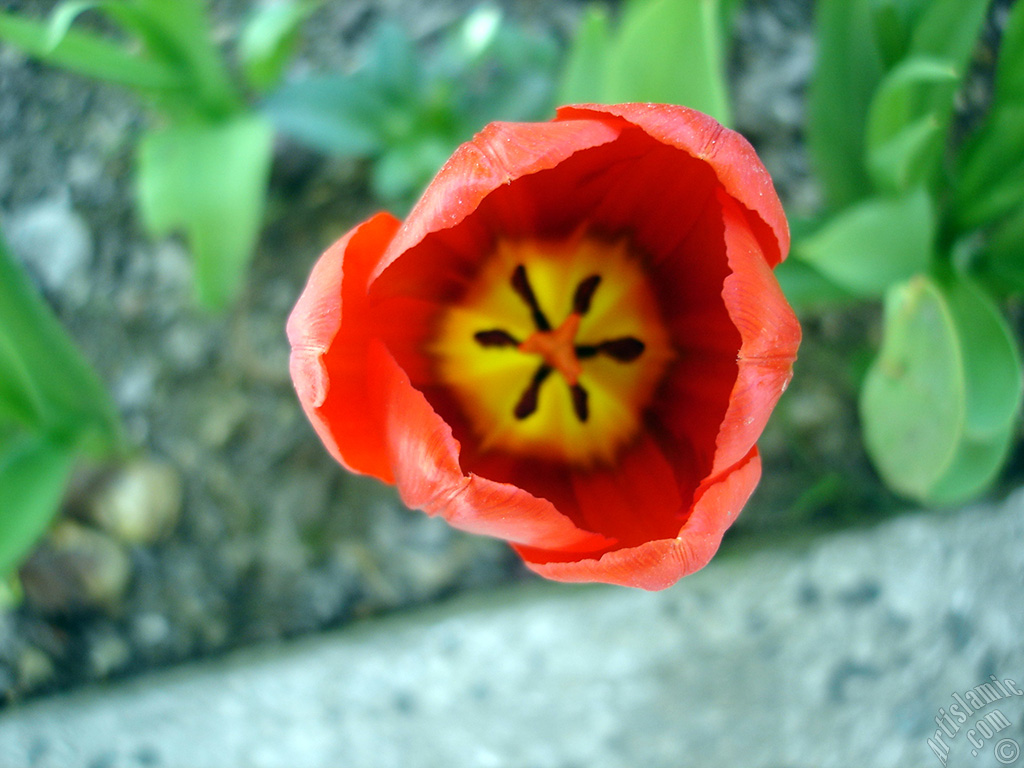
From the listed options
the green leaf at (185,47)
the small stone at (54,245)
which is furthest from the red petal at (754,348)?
the small stone at (54,245)

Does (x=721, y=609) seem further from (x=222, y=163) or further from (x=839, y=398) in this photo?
(x=222, y=163)

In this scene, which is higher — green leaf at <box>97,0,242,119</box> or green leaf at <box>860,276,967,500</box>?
green leaf at <box>97,0,242,119</box>

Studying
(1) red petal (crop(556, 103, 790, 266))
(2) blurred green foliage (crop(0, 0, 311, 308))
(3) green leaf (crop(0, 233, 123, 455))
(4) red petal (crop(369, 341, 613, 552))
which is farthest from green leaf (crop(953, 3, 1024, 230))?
(3) green leaf (crop(0, 233, 123, 455))

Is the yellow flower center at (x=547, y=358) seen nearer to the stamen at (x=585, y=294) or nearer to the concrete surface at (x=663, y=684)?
the stamen at (x=585, y=294)

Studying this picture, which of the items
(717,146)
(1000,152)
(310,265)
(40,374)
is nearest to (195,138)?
(310,265)
